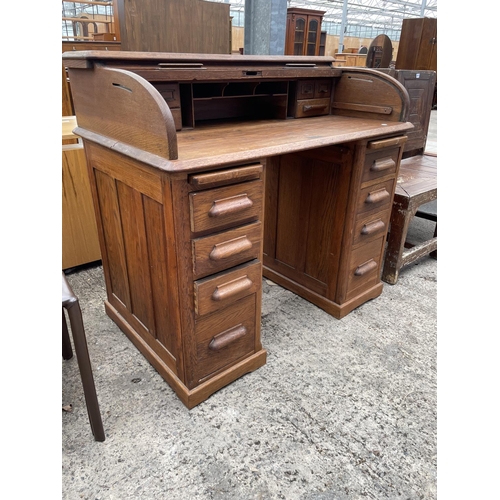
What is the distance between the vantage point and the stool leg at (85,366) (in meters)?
1.11

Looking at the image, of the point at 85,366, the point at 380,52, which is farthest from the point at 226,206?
the point at 380,52

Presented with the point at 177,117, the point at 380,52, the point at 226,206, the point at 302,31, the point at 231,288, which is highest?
the point at 302,31

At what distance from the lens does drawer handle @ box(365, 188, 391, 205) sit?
188 cm

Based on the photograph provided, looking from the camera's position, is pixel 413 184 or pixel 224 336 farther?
pixel 413 184

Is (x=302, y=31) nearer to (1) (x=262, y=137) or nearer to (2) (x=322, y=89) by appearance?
(2) (x=322, y=89)

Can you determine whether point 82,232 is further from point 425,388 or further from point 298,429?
point 425,388

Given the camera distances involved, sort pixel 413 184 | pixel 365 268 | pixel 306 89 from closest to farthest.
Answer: pixel 306 89
pixel 365 268
pixel 413 184

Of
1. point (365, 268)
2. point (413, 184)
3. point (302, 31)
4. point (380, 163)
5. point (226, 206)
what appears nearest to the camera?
point (226, 206)

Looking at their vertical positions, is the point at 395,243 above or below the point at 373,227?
below

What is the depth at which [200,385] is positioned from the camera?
59.6 inches

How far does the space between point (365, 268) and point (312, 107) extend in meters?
0.88

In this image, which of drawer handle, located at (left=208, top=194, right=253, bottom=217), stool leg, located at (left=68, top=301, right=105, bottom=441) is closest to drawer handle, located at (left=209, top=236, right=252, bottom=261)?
drawer handle, located at (left=208, top=194, right=253, bottom=217)

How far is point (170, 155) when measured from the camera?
1122 millimetres

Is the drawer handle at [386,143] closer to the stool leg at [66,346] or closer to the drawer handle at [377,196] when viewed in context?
the drawer handle at [377,196]
